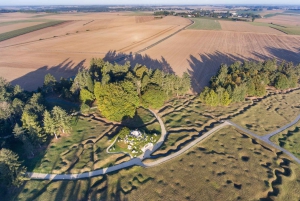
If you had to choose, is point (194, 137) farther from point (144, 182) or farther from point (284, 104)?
point (284, 104)

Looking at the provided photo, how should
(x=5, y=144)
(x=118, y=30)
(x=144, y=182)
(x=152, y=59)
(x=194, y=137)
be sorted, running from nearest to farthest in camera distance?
(x=144, y=182), (x=5, y=144), (x=194, y=137), (x=152, y=59), (x=118, y=30)

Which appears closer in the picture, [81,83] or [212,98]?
[212,98]

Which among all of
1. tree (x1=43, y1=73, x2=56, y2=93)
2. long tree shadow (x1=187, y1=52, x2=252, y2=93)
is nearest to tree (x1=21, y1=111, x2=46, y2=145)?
tree (x1=43, y1=73, x2=56, y2=93)

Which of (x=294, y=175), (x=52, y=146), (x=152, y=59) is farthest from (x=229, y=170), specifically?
(x=152, y=59)

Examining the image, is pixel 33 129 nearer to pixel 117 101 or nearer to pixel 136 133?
pixel 117 101

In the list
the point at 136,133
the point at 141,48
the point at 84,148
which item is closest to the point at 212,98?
the point at 136,133

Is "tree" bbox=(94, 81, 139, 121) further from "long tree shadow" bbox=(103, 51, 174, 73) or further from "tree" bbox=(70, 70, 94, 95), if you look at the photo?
"long tree shadow" bbox=(103, 51, 174, 73)

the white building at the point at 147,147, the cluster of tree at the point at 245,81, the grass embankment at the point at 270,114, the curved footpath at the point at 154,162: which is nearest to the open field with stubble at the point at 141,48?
the cluster of tree at the point at 245,81
